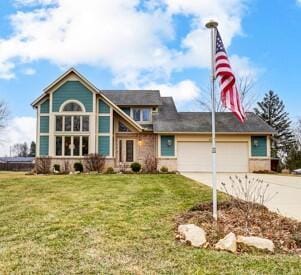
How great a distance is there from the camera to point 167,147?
2364 centimetres

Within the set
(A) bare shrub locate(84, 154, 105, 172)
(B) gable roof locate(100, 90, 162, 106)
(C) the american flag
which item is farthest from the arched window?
(C) the american flag

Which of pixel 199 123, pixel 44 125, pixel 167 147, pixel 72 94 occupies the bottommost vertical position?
pixel 167 147

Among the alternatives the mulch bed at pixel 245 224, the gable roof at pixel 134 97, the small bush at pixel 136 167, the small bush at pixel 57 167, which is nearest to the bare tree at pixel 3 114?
the gable roof at pixel 134 97

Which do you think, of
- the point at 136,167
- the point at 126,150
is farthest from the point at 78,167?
the point at 126,150

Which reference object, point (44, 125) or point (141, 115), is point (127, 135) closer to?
point (141, 115)

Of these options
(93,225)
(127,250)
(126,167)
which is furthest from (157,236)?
(126,167)

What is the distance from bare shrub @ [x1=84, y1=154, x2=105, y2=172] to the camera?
22.0 meters

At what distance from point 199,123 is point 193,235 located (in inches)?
791

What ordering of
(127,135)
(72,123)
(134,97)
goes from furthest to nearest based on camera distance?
(134,97)
(127,135)
(72,123)

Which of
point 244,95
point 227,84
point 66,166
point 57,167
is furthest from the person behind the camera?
point 244,95

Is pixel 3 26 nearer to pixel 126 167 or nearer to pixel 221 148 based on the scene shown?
pixel 126 167

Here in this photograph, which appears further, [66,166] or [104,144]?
[104,144]

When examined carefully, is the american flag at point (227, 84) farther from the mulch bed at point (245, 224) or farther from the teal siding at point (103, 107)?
the teal siding at point (103, 107)

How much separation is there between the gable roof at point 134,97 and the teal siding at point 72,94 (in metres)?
3.41
